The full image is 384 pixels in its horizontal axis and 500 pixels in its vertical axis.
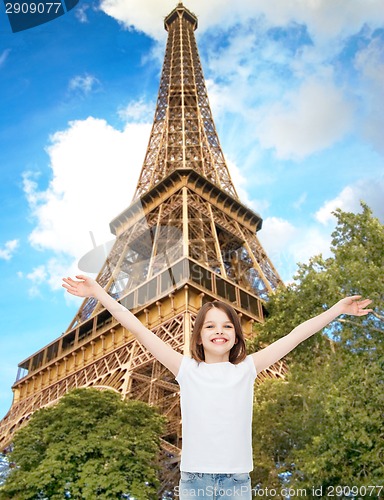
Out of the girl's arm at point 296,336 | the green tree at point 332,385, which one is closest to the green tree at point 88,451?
the green tree at point 332,385

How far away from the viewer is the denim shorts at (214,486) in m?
2.44

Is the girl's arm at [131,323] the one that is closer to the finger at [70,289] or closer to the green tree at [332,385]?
the finger at [70,289]

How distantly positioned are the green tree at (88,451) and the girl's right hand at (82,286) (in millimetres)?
13180

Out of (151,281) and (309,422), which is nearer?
(309,422)

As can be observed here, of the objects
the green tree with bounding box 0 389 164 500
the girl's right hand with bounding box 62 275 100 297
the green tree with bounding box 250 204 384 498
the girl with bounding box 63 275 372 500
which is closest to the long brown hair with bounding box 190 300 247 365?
the girl with bounding box 63 275 372 500

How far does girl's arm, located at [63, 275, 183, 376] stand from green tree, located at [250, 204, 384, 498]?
30.1 ft

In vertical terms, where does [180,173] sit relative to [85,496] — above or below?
above

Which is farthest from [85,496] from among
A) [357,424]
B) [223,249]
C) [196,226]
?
[223,249]

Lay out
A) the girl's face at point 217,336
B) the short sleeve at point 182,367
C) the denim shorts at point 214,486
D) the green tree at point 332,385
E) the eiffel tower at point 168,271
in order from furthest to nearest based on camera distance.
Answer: the eiffel tower at point 168,271, the green tree at point 332,385, the girl's face at point 217,336, the short sleeve at point 182,367, the denim shorts at point 214,486

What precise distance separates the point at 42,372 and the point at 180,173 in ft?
53.0

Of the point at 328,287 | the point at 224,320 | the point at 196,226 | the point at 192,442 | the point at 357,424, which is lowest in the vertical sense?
the point at 192,442

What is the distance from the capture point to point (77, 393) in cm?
1798

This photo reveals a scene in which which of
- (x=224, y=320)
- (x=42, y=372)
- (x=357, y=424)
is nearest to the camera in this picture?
(x=224, y=320)

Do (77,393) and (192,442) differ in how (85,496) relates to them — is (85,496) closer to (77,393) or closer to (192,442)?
(77,393)
